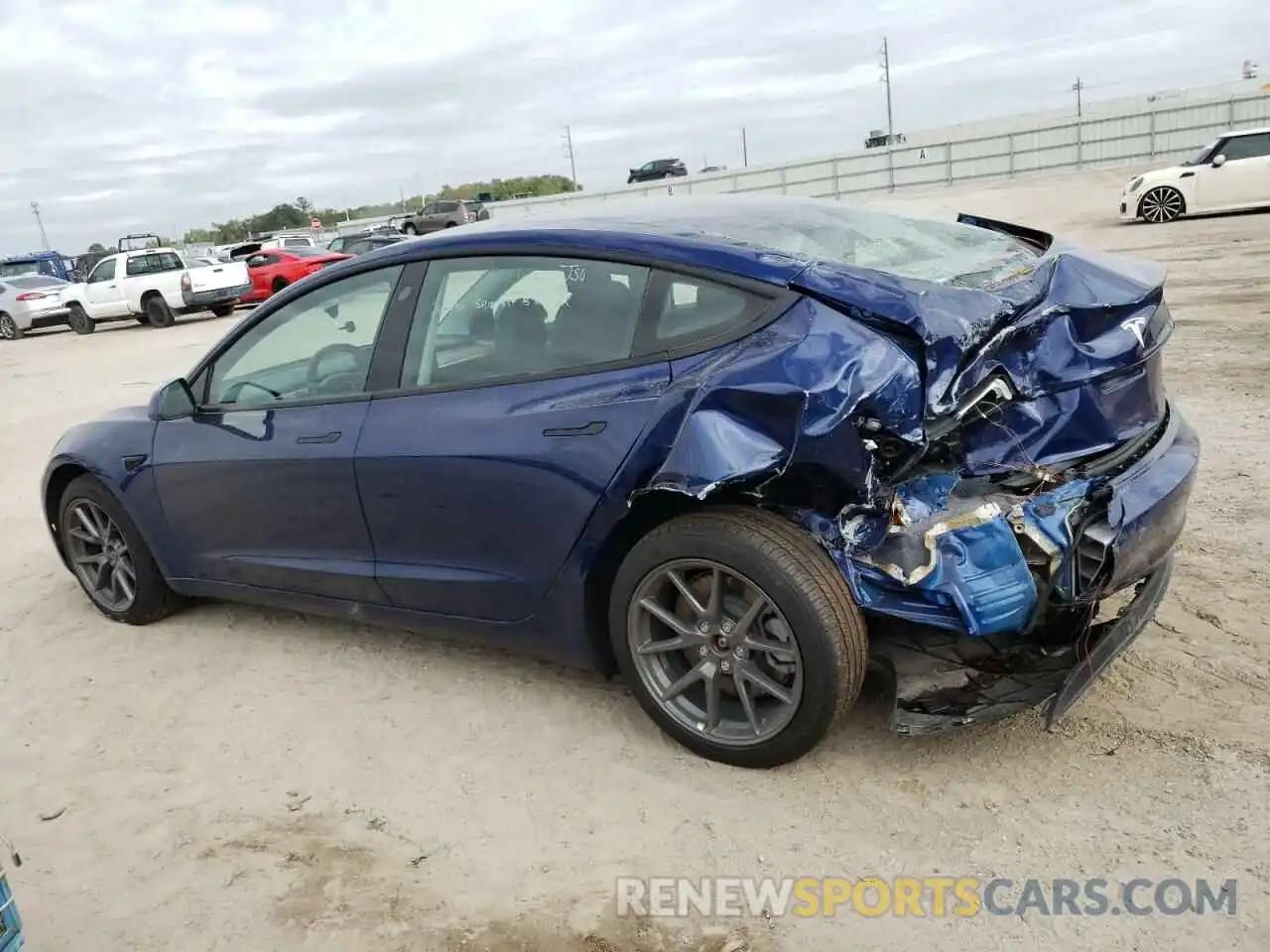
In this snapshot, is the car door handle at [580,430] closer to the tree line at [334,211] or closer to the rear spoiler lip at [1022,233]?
the rear spoiler lip at [1022,233]

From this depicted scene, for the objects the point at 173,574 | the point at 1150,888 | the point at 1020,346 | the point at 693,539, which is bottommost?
the point at 1150,888

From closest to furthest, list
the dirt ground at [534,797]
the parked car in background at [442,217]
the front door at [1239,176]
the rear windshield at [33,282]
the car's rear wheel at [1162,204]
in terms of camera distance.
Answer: the dirt ground at [534,797] → the front door at [1239,176] → the car's rear wheel at [1162,204] → the rear windshield at [33,282] → the parked car in background at [442,217]

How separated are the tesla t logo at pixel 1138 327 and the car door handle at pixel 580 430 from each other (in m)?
1.59

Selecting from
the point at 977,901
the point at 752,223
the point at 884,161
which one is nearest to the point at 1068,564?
the point at 977,901

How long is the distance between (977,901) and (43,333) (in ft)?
89.4

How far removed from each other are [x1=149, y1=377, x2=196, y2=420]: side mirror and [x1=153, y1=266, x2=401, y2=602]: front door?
36mm

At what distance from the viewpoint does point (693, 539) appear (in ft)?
9.39

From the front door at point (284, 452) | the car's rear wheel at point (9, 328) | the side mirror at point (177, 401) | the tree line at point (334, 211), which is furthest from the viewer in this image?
the tree line at point (334, 211)

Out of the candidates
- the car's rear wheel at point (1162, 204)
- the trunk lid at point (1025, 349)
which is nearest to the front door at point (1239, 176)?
the car's rear wheel at point (1162, 204)

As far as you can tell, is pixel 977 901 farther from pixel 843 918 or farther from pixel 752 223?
pixel 752 223

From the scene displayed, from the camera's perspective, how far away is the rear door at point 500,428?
9.98ft

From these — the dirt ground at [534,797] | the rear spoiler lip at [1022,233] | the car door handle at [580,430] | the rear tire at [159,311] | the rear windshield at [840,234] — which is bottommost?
the dirt ground at [534,797]

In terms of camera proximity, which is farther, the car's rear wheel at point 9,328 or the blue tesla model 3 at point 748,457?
the car's rear wheel at point 9,328

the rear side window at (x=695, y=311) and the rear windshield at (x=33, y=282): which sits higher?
the rear windshield at (x=33, y=282)
